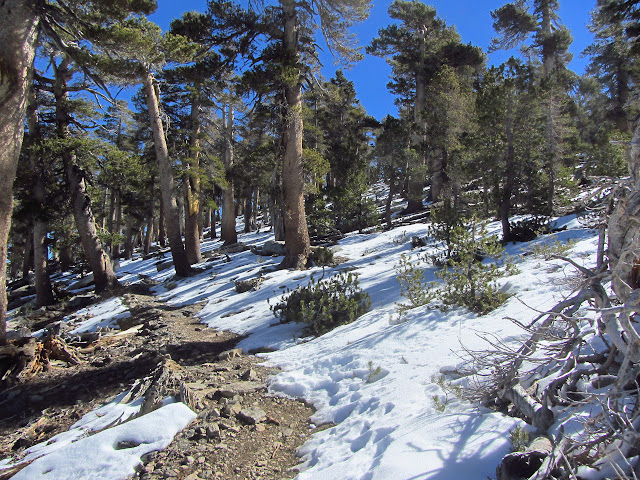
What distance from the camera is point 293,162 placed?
11.2 meters

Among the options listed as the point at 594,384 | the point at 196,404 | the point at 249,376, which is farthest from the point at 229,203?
the point at 594,384

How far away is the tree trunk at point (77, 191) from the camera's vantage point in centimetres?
1236

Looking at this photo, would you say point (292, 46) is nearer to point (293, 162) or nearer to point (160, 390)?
point (293, 162)

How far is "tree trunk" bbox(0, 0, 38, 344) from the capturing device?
6473 millimetres

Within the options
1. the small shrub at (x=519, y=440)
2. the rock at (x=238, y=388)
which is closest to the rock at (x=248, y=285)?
the rock at (x=238, y=388)

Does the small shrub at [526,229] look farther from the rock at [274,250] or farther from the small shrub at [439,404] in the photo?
the rock at [274,250]

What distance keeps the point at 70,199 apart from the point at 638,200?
15123 millimetres

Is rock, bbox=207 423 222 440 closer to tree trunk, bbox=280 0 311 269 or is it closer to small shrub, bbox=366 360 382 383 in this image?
small shrub, bbox=366 360 382 383

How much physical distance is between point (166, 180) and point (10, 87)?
6.97m

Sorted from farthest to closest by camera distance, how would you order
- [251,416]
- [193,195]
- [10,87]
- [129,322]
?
1. [193,195]
2. [129,322]
3. [10,87]
4. [251,416]

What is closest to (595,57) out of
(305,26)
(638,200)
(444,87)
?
(444,87)

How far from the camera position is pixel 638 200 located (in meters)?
2.20

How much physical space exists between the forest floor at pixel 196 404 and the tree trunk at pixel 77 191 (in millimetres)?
6271

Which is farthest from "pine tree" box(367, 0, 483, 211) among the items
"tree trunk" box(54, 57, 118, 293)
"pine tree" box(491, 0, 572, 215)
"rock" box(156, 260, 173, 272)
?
"tree trunk" box(54, 57, 118, 293)
